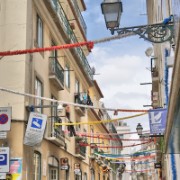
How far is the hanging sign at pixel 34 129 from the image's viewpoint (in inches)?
614

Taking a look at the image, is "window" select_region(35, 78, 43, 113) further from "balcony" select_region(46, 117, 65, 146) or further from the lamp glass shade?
the lamp glass shade

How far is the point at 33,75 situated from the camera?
17.7 m

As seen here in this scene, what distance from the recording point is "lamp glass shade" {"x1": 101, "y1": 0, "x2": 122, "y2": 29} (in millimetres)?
7637

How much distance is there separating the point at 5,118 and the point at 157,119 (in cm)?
512

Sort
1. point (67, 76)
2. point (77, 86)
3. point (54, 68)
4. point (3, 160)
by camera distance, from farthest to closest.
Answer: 1. point (77, 86)
2. point (67, 76)
3. point (54, 68)
4. point (3, 160)

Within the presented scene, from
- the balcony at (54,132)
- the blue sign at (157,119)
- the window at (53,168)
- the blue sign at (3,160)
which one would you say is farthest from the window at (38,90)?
the blue sign at (157,119)

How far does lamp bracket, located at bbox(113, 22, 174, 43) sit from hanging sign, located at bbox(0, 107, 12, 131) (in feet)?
26.3

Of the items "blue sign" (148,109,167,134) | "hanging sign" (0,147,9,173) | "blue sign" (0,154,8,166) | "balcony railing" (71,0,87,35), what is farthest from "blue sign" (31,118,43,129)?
"balcony railing" (71,0,87,35)

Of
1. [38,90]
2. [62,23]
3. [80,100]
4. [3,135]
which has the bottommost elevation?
[3,135]

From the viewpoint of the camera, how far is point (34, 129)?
15.7 m

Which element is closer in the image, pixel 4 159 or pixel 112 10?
pixel 112 10

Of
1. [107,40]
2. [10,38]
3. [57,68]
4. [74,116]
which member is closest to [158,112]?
[107,40]

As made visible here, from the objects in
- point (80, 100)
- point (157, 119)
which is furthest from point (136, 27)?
point (80, 100)

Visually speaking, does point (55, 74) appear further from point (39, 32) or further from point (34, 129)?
point (34, 129)
